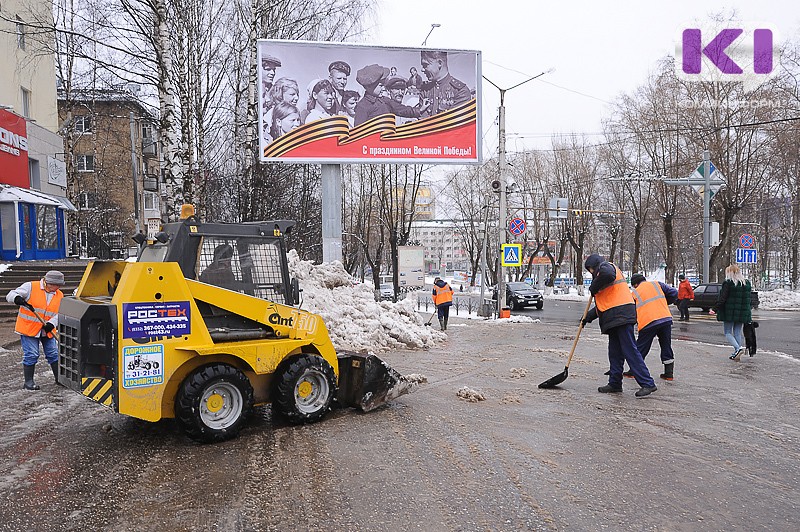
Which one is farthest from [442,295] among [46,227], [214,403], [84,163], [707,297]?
[84,163]

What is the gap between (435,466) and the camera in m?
5.88

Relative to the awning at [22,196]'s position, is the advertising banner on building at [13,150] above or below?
above

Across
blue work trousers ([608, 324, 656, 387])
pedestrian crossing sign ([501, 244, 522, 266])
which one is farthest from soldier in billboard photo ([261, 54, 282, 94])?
blue work trousers ([608, 324, 656, 387])

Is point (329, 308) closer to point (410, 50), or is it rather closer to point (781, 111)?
point (410, 50)

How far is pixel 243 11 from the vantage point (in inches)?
871

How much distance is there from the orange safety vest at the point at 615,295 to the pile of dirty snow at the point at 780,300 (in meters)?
26.3

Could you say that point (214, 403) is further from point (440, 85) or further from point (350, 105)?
point (440, 85)

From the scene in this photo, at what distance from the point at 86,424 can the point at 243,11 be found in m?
18.0

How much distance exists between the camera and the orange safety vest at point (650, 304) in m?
9.98

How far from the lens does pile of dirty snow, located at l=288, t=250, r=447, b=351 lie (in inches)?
546

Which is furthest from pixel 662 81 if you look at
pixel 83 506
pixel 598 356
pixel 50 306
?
pixel 83 506

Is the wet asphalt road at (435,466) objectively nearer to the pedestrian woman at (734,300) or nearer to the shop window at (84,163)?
the pedestrian woman at (734,300)

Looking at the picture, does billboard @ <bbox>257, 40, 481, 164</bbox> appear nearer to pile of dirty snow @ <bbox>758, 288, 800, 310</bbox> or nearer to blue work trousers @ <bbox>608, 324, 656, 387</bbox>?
blue work trousers @ <bbox>608, 324, 656, 387</bbox>

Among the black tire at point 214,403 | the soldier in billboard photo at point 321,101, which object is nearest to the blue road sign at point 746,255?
the soldier in billboard photo at point 321,101
